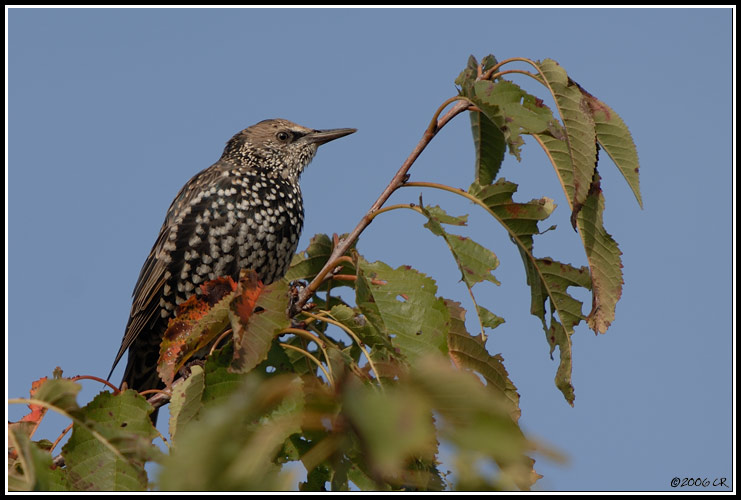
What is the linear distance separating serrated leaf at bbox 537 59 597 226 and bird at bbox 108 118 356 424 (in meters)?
2.27

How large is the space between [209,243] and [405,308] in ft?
7.34

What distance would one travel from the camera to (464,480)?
105 centimetres

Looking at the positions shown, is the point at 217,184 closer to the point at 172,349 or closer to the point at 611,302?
the point at 172,349

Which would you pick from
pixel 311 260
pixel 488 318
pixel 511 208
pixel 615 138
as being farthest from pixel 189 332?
pixel 615 138

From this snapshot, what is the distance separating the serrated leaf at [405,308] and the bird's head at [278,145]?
273 centimetres

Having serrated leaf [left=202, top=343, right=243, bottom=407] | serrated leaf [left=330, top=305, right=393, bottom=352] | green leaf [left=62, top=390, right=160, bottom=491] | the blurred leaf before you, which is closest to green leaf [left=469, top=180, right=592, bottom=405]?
serrated leaf [left=330, top=305, right=393, bottom=352]

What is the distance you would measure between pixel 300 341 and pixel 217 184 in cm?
198

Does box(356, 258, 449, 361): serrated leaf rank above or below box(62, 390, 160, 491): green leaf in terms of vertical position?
above

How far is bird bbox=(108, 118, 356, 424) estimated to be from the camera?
468 cm

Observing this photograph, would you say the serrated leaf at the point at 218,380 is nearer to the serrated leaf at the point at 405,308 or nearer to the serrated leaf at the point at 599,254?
the serrated leaf at the point at 405,308

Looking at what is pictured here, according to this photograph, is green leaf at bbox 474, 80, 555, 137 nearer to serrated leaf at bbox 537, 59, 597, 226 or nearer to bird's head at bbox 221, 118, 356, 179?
serrated leaf at bbox 537, 59, 597, 226

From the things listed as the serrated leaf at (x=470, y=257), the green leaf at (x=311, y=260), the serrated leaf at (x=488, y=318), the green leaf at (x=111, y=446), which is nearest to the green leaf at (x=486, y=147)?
the serrated leaf at (x=470, y=257)

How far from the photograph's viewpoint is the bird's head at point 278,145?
18.0 feet

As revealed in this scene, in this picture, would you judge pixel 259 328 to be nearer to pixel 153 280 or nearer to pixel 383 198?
pixel 383 198
